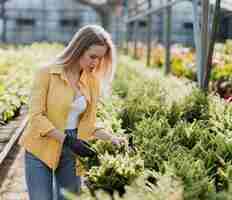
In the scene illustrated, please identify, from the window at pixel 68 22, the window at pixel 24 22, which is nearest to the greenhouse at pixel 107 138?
the window at pixel 24 22

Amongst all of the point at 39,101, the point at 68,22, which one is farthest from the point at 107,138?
the point at 68,22

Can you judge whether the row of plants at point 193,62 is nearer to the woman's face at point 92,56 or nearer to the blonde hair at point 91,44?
the blonde hair at point 91,44

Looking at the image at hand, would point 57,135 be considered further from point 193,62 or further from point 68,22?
point 68,22

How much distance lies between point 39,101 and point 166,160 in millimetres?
952

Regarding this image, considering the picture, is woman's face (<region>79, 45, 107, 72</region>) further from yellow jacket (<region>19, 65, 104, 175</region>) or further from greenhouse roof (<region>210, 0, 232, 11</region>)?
greenhouse roof (<region>210, 0, 232, 11</region>)

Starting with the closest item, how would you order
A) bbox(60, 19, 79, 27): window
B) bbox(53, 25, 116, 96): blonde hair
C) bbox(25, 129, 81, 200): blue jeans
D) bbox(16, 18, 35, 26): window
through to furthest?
bbox(53, 25, 116, 96): blonde hair, bbox(25, 129, 81, 200): blue jeans, bbox(16, 18, 35, 26): window, bbox(60, 19, 79, 27): window

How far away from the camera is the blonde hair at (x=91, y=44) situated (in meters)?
2.97

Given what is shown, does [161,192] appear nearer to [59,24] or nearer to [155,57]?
[155,57]

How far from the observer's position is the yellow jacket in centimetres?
305

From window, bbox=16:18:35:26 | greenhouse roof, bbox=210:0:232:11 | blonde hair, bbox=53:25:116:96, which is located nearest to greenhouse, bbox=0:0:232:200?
blonde hair, bbox=53:25:116:96

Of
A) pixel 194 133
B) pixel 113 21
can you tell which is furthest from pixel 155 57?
pixel 113 21

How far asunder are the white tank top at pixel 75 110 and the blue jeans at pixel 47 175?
3 centimetres

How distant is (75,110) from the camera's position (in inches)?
125

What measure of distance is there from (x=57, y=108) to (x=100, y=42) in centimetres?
41
